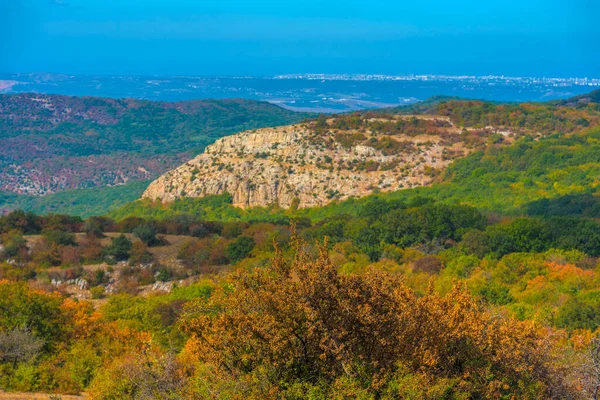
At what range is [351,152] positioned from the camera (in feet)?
241

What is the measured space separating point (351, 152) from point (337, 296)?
209 feet

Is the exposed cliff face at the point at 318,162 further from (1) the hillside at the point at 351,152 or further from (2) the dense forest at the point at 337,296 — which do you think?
(2) the dense forest at the point at 337,296

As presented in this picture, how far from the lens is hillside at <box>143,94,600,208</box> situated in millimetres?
68500

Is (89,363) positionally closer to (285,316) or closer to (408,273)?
(285,316)

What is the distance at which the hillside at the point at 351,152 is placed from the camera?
68.5 metres

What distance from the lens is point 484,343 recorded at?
12078mm

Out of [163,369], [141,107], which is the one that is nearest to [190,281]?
[163,369]

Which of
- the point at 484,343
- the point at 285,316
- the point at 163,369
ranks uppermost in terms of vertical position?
the point at 285,316

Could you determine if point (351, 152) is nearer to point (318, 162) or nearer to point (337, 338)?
point (318, 162)

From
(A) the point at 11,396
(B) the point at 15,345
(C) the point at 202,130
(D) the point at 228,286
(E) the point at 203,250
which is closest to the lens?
(D) the point at 228,286

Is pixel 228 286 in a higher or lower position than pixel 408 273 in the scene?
higher

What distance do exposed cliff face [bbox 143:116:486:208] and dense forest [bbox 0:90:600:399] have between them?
3.05 meters

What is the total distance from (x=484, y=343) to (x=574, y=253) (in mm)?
26832

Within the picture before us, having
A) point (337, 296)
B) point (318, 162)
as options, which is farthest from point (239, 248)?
point (318, 162)
